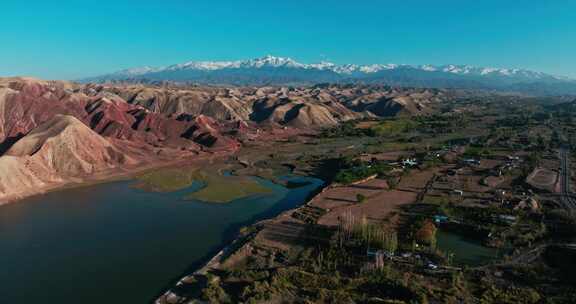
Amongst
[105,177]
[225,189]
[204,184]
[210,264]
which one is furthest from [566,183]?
[105,177]

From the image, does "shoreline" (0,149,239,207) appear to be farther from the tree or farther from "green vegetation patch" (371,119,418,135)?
"green vegetation patch" (371,119,418,135)

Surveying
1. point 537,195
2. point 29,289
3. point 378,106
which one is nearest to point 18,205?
point 29,289

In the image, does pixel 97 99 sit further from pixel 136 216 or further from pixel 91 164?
pixel 136 216

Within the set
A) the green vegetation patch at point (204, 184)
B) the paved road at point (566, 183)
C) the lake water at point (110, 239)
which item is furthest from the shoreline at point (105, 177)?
the paved road at point (566, 183)

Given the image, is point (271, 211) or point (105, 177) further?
point (105, 177)

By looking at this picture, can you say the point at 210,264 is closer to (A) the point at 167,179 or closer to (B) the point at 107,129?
(A) the point at 167,179

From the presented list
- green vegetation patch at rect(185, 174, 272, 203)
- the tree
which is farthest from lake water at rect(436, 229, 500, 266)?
green vegetation patch at rect(185, 174, 272, 203)

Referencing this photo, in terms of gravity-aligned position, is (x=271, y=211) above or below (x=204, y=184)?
above
